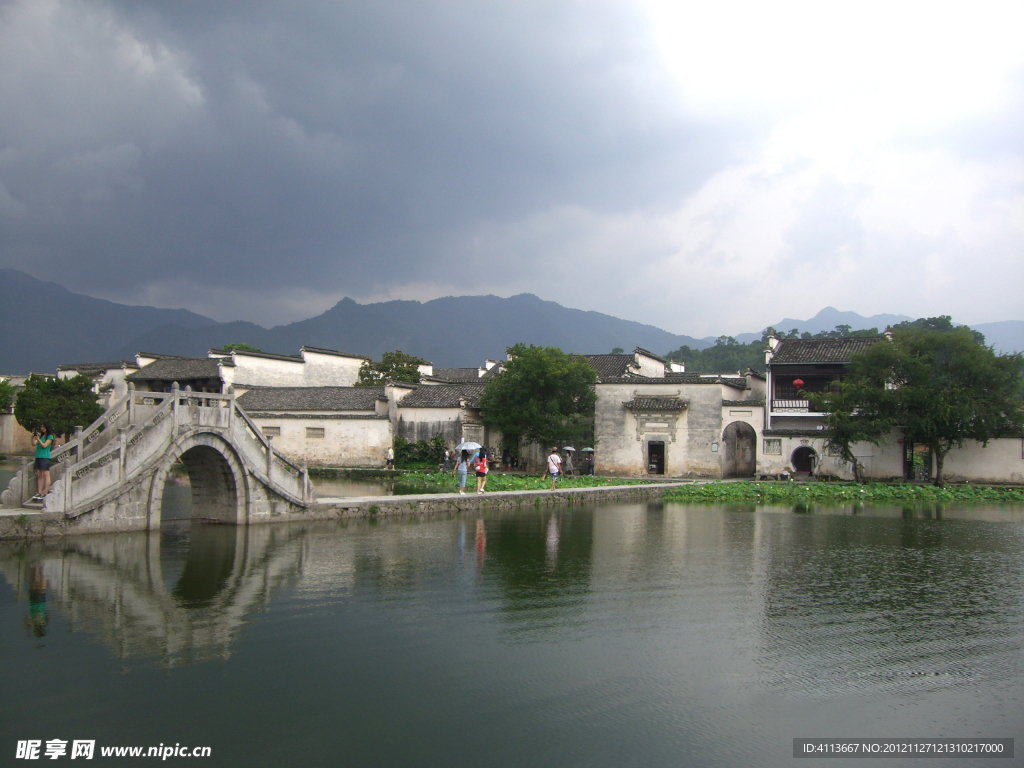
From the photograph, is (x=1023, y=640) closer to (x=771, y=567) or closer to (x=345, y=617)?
(x=771, y=567)

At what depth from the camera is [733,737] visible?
580 cm

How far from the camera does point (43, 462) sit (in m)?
12.8

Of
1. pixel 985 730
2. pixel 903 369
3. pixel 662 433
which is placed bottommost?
pixel 985 730

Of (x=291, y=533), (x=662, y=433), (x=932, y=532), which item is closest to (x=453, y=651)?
(x=291, y=533)

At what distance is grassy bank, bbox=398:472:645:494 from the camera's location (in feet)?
83.4

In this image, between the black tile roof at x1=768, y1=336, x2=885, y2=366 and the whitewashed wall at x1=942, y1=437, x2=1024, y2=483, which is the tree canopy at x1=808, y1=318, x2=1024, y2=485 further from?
the black tile roof at x1=768, y1=336, x2=885, y2=366

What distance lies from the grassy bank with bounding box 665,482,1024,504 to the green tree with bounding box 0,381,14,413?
1446 inches

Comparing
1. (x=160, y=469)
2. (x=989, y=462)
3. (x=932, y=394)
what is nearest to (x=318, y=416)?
(x=160, y=469)

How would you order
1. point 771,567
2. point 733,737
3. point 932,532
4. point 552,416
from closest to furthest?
point 733,737 → point 771,567 → point 932,532 → point 552,416

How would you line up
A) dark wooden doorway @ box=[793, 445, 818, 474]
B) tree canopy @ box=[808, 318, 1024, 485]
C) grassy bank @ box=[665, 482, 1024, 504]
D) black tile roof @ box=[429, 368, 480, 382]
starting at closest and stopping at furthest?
grassy bank @ box=[665, 482, 1024, 504], tree canopy @ box=[808, 318, 1024, 485], dark wooden doorway @ box=[793, 445, 818, 474], black tile roof @ box=[429, 368, 480, 382]

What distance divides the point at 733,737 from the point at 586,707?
1149 millimetres

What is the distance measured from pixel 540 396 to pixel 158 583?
76.9 ft

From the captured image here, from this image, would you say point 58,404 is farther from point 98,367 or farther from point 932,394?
point 932,394

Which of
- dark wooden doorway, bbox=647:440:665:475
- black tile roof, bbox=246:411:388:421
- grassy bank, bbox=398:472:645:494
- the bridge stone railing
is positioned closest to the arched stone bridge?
the bridge stone railing
